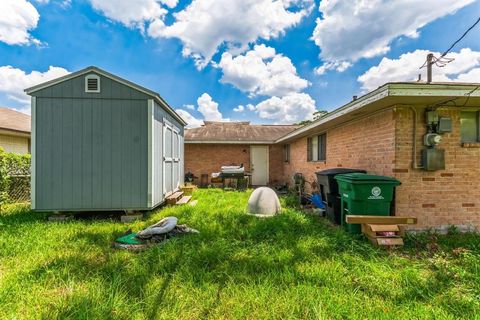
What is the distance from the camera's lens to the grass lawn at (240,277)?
79.7 inches

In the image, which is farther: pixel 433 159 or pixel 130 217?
pixel 130 217

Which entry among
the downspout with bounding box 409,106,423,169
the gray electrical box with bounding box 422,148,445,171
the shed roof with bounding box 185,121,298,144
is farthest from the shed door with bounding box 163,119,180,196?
the gray electrical box with bounding box 422,148,445,171

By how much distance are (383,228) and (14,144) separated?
46.4 feet

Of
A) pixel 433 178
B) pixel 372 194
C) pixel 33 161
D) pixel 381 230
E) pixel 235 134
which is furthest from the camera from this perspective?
pixel 235 134

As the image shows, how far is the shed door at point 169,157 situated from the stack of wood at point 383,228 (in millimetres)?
4810

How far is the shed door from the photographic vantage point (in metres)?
6.26

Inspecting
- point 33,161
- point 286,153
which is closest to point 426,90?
point 33,161

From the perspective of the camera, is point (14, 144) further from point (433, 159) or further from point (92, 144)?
point (433, 159)

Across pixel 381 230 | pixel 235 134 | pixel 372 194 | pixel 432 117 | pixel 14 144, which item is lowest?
pixel 381 230

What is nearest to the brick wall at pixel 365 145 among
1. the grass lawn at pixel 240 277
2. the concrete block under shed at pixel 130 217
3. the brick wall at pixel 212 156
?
the grass lawn at pixel 240 277

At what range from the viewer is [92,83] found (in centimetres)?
499

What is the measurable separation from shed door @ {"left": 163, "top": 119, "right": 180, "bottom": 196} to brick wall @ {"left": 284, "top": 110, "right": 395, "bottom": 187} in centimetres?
497

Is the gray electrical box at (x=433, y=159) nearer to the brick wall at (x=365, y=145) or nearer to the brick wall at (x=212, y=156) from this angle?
the brick wall at (x=365, y=145)

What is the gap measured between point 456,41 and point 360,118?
2106 millimetres
